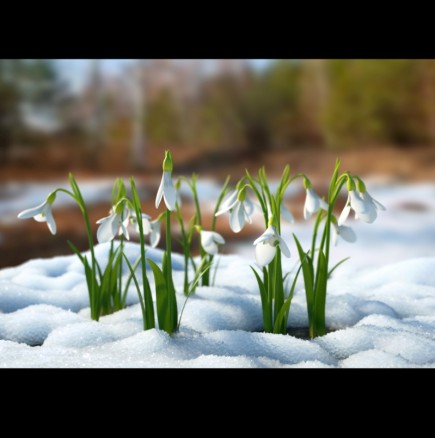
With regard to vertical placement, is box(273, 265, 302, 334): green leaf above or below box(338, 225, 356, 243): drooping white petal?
below

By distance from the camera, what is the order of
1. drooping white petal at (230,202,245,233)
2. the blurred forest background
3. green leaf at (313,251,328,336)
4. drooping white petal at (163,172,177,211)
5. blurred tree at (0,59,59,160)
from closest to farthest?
drooping white petal at (163,172,177,211) < drooping white petal at (230,202,245,233) < green leaf at (313,251,328,336) < blurred tree at (0,59,59,160) < the blurred forest background

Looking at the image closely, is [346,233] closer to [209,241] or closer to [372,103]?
[209,241]

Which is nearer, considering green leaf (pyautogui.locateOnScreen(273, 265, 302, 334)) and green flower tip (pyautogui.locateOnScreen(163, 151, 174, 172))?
green flower tip (pyautogui.locateOnScreen(163, 151, 174, 172))

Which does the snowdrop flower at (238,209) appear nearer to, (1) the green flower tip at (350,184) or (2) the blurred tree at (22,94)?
(1) the green flower tip at (350,184)

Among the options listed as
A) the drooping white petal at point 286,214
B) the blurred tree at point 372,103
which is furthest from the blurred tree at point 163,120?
the drooping white petal at point 286,214

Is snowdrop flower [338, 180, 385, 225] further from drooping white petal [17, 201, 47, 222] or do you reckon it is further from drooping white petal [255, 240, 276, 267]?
drooping white petal [17, 201, 47, 222]

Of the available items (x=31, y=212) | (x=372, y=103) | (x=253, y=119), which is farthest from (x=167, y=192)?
(x=372, y=103)

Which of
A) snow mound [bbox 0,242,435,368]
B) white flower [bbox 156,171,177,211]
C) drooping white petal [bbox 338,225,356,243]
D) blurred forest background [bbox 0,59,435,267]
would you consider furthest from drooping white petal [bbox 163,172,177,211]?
blurred forest background [bbox 0,59,435,267]
